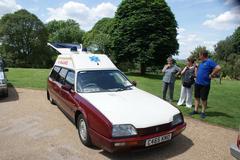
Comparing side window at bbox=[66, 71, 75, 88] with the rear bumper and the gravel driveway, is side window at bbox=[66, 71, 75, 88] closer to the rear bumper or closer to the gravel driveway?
the gravel driveway

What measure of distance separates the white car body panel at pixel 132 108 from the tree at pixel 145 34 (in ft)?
53.7

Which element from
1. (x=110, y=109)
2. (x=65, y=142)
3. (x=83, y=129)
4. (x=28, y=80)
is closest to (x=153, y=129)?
(x=110, y=109)

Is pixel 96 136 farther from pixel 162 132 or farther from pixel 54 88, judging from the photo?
pixel 54 88

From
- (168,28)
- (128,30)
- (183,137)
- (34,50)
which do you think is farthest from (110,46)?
(34,50)

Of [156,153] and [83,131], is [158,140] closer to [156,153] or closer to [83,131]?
[156,153]

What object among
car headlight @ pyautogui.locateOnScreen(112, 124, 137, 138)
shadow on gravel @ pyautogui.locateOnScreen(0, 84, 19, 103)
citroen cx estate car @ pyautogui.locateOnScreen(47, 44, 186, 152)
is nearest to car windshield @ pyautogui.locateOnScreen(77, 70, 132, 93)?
citroen cx estate car @ pyautogui.locateOnScreen(47, 44, 186, 152)

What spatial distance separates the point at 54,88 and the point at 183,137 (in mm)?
4243

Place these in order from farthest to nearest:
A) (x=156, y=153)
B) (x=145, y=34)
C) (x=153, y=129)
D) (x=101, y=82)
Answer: (x=145, y=34)
(x=101, y=82)
(x=156, y=153)
(x=153, y=129)

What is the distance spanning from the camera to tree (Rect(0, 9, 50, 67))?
44.6 m

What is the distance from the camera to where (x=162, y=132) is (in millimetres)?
4402

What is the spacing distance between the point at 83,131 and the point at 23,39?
45.9m

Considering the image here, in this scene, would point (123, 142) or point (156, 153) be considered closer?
point (123, 142)

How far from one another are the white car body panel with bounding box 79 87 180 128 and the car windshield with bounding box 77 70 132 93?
0.28 meters

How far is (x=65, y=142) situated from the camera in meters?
5.18
